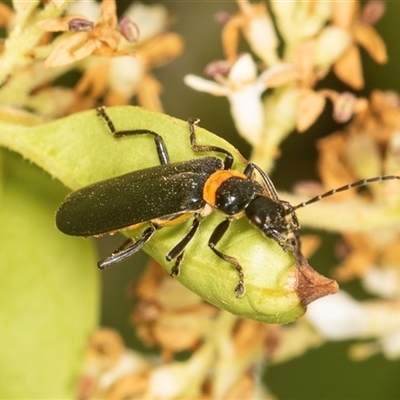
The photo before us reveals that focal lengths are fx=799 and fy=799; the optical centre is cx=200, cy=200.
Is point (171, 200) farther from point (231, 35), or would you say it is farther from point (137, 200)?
point (231, 35)

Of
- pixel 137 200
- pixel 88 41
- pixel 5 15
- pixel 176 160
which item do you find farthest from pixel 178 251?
pixel 5 15

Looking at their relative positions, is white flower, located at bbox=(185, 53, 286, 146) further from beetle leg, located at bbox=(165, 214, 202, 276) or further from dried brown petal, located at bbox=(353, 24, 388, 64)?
beetle leg, located at bbox=(165, 214, 202, 276)

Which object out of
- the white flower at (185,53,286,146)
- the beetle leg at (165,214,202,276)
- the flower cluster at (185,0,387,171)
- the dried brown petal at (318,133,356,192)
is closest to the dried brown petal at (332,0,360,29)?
the flower cluster at (185,0,387,171)

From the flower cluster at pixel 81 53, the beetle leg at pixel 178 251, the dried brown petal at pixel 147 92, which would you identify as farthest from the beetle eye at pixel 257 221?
the dried brown petal at pixel 147 92

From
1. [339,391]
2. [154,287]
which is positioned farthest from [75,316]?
[339,391]

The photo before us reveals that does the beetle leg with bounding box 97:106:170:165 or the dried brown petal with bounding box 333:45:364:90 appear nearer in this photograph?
the beetle leg with bounding box 97:106:170:165

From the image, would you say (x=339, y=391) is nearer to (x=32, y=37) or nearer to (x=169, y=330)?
(x=169, y=330)

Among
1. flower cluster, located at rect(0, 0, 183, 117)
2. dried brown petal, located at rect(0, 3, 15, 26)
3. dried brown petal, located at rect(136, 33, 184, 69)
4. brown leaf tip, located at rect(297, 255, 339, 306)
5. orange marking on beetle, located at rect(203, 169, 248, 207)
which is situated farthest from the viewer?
dried brown petal, located at rect(136, 33, 184, 69)
